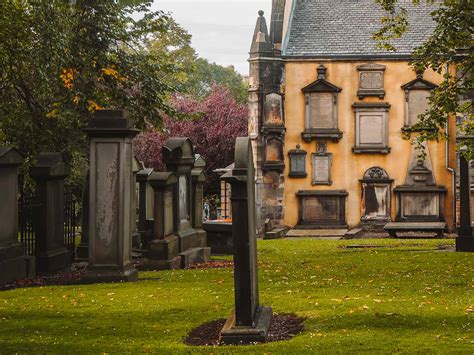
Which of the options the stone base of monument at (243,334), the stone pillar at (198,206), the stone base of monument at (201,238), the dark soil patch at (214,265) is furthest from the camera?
the stone pillar at (198,206)

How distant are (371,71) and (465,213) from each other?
16440 mm

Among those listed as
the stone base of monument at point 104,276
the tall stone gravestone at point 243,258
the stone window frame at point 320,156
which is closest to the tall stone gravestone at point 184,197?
the stone base of monument at point 104,276

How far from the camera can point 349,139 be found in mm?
36906

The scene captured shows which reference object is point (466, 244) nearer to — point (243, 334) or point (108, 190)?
point (108, 190)

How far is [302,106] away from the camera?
37.0 meters

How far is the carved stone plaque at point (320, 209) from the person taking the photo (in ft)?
120

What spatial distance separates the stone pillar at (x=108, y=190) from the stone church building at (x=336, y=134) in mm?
21935

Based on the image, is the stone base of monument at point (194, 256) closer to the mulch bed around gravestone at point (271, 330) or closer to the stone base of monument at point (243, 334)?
the mulch bed around gravestone at point (271, 330)

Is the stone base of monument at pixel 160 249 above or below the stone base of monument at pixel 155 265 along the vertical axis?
above

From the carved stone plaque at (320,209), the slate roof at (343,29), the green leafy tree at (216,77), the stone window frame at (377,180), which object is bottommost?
the carved stone plaque at (320,209)

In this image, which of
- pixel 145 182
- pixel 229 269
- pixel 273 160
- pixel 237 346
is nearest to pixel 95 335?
A: pixel 237 346

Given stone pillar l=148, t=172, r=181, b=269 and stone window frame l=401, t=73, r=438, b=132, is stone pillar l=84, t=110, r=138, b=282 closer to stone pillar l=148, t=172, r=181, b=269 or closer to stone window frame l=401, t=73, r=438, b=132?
stone pillar l=148, t=172, r=181, b=269

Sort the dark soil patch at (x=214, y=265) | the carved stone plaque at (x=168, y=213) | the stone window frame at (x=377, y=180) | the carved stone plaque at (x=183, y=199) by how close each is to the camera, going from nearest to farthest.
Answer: the carved stone plaque at (x=168, y=213)
the dark soil patch at (x=214, y=265)
the carved stone plaque at (x=183, y=199)
the stone window frame at (x=377, y=180)

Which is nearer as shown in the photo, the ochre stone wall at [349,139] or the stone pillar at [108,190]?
the stone pillar at [108,190]
